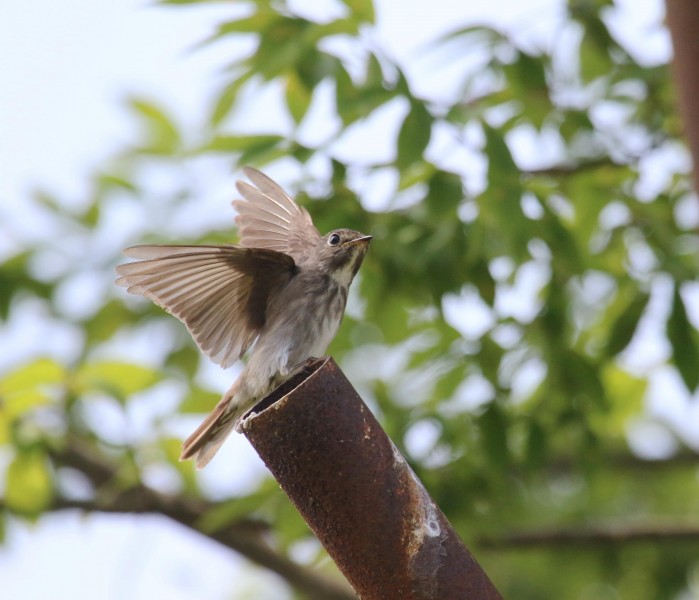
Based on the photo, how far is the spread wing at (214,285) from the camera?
3842mm

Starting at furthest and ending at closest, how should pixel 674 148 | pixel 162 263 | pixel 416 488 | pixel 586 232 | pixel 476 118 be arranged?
pixel 674 148 → pixel 586 232 → pixel 476 118 → pixel 162 263 → pixel 416 488

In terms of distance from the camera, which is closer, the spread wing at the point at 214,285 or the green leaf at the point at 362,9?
the spread wing at the point at 214,285

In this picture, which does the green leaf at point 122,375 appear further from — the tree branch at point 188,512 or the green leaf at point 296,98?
the green leaf at point 296,98

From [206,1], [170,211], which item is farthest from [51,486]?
[206,1]

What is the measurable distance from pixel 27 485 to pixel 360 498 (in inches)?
127

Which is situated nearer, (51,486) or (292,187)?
(292,187)

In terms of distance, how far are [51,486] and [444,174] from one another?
2.47 m

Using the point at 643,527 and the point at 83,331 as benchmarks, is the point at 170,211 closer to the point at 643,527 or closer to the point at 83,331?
the point at 83,331

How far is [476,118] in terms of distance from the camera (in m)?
4.50

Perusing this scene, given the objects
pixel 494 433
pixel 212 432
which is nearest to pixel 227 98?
pixel 212 432

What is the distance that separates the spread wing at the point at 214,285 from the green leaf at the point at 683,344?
1623 mm

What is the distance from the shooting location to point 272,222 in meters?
4.96

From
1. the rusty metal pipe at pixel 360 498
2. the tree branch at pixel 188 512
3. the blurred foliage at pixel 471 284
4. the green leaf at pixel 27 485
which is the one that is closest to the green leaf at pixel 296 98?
the blurred foliage at pixel 471 284

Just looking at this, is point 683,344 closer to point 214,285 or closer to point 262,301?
point 262,301
